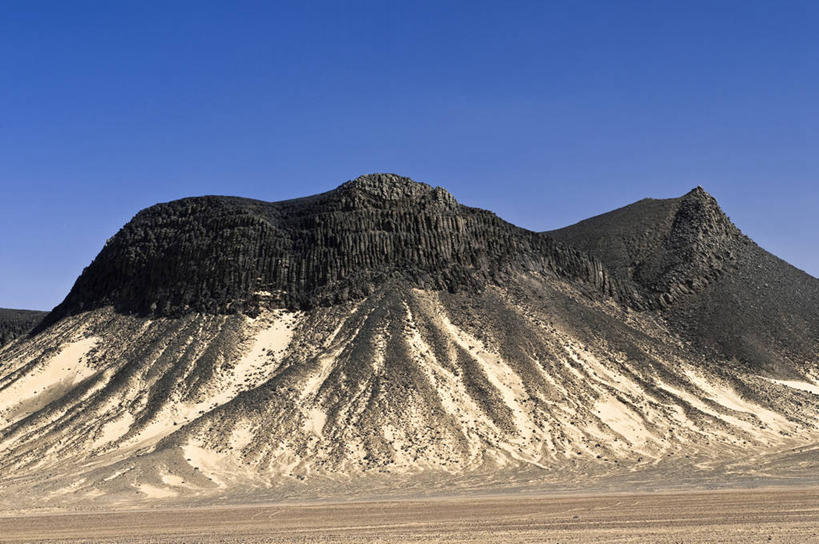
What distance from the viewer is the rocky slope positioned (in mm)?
53750

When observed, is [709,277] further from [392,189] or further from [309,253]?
[309,253]

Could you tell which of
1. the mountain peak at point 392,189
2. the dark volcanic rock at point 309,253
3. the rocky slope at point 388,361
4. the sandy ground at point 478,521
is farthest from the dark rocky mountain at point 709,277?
the sandy ground at point 478,521

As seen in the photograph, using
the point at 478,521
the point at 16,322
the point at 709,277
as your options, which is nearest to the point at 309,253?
the point at 709,277

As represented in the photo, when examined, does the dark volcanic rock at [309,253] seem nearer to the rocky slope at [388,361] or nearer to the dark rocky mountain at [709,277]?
the rocky slope at [388,361]

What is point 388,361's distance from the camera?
205 ft

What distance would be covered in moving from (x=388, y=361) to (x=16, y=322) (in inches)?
2043

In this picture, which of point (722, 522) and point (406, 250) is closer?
point (722, 522)

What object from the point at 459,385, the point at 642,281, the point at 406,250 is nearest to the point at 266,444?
the point at 459,385

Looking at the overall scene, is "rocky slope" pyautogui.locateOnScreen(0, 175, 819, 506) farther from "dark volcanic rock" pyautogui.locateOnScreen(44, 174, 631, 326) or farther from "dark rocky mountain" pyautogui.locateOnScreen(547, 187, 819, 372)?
"dark rocky mountain" pyautogui.locateOnScreen(547, 187, 819, 372)

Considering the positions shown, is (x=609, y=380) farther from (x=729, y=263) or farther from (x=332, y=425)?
(x=729, y=263)

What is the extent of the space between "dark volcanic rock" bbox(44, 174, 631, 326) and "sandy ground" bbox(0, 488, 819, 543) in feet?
103

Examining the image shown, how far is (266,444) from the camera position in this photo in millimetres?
55688

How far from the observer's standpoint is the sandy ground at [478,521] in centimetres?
3166

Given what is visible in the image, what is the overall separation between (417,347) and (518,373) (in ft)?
22.9
